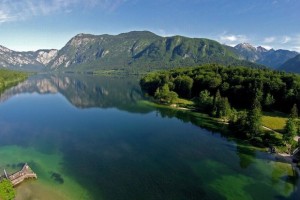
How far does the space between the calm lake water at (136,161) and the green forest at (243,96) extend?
10496 millimetres

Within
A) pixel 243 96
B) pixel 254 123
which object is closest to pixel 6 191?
pixel 254 123

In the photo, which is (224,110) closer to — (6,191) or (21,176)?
(21,176)

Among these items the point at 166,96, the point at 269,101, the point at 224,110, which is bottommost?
the point at 224,110

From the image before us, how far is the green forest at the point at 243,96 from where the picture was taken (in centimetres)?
10006

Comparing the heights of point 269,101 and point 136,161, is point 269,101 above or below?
above

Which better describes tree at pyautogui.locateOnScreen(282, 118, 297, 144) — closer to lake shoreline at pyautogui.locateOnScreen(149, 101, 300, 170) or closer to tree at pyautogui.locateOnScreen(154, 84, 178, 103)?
lake shoreline at pyautogui.locateOnScreen(149, 101, 300, 170)

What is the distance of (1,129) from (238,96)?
371ft

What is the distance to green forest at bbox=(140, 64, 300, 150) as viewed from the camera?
100 m

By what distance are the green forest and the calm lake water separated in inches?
413

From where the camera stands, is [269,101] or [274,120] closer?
[274,120]

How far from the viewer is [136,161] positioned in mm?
79312

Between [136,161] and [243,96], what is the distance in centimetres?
9212

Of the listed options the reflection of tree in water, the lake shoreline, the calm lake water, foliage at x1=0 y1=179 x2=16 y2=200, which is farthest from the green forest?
foliage at x1=0 y1=179 x2=16 y2=200

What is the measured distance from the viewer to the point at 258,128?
98.1m
